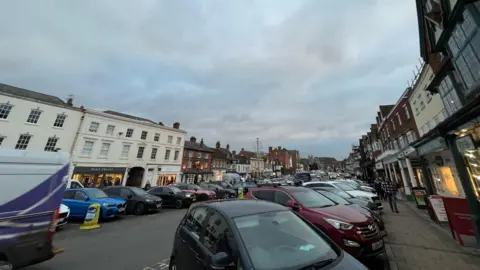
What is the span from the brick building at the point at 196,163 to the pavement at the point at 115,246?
2961 cm

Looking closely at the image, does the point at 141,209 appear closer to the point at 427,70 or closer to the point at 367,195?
the point at 367,195

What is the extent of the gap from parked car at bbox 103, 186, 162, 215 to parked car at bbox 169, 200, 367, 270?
9849 millimetres

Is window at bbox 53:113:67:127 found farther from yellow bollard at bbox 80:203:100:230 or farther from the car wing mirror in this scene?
the car wing mirror

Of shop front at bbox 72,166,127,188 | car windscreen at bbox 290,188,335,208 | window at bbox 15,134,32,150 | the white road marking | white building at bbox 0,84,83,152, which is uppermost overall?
white building at bbox 0,84,83,152

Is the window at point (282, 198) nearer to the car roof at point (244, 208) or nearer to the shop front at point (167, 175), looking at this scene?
the car roof at point (244, 208)

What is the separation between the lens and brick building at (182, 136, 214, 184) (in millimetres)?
39656

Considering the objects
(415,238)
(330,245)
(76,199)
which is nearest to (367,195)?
(415,238)

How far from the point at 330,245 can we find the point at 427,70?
17.8 m

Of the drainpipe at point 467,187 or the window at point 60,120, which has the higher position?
the window at point 60,120

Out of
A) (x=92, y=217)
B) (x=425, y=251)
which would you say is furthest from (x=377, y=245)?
(x=92, y=217)

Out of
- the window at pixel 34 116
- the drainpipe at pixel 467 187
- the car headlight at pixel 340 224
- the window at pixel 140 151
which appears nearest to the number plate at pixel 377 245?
the car headlight at pixel 340 224

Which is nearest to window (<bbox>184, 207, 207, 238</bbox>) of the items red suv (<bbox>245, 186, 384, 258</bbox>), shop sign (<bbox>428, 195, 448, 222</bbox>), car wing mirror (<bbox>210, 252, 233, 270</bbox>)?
car wing mirror (<bbox>210, 252, 233, 270</bbox>)

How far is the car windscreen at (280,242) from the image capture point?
237 cm

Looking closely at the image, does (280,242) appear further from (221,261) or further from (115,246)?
(115,246)
